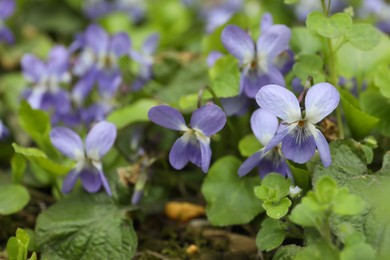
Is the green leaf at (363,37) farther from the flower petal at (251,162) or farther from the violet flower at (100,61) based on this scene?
the violet flower at (100,61)

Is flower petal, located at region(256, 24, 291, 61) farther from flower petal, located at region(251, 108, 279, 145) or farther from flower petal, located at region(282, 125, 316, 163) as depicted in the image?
flower petal, located at region(282, 125, 316, 163)

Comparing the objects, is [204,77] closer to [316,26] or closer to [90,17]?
[316,26]

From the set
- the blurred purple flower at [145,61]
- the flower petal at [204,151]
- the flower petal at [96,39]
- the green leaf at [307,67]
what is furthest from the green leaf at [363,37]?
the flower petal at [96,39]

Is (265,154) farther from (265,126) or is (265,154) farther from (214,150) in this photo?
(214,150)

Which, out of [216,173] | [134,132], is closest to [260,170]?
[216,173]

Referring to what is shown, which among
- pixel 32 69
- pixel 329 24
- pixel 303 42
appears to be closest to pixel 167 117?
pixel 329 24

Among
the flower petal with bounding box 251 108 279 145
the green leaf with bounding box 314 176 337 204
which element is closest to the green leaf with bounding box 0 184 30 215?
the flower petal with bounding box 251 108 279 145
